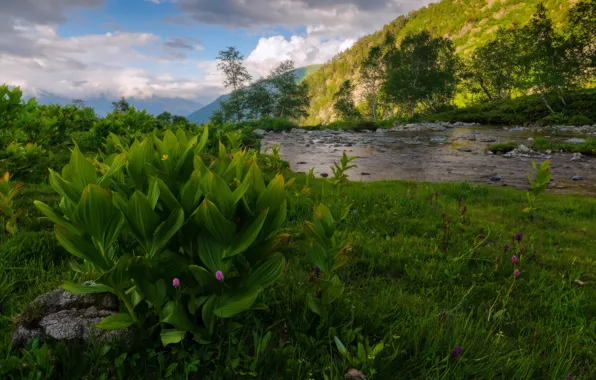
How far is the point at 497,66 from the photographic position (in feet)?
215

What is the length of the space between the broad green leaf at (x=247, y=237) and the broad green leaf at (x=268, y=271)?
0.67 feet

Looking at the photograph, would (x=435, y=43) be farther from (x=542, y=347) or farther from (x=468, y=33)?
(x=468, y=33)

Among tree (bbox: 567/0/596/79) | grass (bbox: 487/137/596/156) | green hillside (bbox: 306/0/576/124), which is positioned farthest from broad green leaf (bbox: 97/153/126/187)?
green hillside (bbox: 306/0/576/124)

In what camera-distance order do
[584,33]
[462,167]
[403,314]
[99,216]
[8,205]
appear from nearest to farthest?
1. [99,216]
2. [403,314]
3. [8,205]
4. [462,167]
5. [584,33]

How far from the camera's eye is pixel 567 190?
34.1 ft

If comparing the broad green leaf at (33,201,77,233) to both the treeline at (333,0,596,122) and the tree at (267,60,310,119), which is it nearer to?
the treeline at (333,0,596,122)

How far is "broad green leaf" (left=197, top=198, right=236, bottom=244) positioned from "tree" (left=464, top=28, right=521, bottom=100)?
70104 mm

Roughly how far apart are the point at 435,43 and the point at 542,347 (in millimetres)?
74797

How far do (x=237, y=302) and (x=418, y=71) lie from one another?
73.1 meters

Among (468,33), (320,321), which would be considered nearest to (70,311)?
(320,321)

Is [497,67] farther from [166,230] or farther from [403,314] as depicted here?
[166,230]

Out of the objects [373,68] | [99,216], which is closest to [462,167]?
[99,216]

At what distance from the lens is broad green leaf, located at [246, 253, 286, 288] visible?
6.28ft

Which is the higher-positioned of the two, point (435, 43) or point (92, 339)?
point (435, 43)
